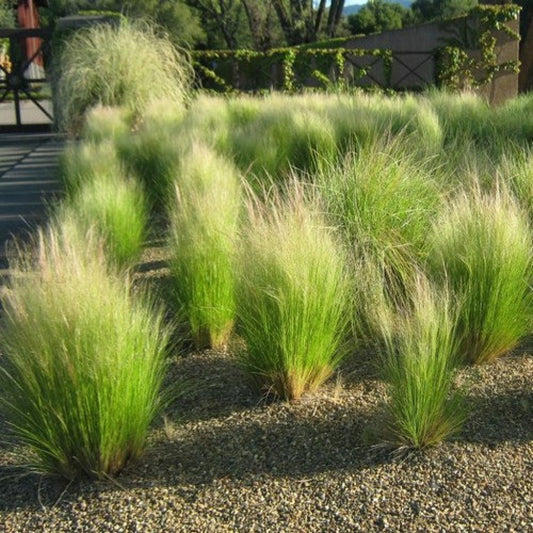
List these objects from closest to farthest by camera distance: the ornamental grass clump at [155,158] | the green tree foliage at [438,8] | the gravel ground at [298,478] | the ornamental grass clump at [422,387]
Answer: the gravel ground at [298,478], the ornamental grass clump at [422,387], the ornamental grass clump at [155,158], the green tree foliage at [438,8]

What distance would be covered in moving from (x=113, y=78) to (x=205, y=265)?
9.59 meters

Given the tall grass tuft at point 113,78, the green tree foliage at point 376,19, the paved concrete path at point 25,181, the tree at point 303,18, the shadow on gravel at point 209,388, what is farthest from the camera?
the green tree foliage at point 376,19

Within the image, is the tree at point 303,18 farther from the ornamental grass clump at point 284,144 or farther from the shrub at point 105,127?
the ornamental grass clump at point 284,144

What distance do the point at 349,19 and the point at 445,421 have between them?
4408 cm

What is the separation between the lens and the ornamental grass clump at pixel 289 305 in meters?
3.54

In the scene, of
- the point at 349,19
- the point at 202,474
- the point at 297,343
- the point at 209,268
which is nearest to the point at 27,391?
the point at 202,474

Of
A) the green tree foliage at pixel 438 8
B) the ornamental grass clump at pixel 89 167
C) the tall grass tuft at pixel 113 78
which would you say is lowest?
the ornamental grass clump at pixel 89 167

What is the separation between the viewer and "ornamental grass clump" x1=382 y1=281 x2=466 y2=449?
3.09 meters

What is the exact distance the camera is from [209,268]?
4.36m

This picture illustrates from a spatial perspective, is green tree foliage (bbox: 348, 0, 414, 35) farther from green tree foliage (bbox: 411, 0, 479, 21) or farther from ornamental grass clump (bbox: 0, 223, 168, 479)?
ornamental grass clump (bbox: 0, 223, 168, 479)

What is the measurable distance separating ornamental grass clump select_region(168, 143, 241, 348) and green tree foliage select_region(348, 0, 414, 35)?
3839 centimetres

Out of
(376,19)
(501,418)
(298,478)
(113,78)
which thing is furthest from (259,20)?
(298,478)

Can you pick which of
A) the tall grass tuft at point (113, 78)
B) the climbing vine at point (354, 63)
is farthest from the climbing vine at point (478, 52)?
the tall grass tuft at point (113, 78)

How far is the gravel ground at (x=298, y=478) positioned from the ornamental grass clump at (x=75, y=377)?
0.37 ft
